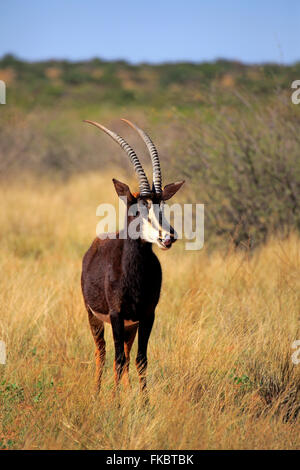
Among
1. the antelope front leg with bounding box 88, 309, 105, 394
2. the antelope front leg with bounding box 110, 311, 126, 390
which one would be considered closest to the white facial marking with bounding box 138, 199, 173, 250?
the antelope front leg with bounding box 110, 311, 126, 390

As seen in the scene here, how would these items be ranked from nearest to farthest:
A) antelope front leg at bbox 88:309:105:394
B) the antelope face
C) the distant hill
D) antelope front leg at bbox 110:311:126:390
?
1. the antelope face
2. antelope front leg at bbox 110:311:126:390
3. antelope front leg at bbox 88:309:105:394
4. the distant hill

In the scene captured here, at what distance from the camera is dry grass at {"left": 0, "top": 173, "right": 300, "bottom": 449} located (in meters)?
3.11

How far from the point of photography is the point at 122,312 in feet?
11.0

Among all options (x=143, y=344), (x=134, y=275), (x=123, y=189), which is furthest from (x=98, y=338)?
(x=123, y=189)

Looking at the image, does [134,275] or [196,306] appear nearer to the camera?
[134,275]

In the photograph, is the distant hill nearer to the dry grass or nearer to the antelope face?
the dry grass

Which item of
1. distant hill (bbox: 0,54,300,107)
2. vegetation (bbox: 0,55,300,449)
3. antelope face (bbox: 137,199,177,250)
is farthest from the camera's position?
distant hill (bbox: 0,54,300,107)

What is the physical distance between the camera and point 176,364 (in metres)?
3.83

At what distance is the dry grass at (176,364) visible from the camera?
3.11 meters

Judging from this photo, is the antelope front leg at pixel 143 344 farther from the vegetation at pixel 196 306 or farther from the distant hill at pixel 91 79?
the distant hill at pixel 91 79

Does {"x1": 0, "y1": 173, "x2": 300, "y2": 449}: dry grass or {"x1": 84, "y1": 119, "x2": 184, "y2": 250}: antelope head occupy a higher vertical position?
{"x1": 84, "y1": 119, "x2": 184, "y2": 250}: antelope head

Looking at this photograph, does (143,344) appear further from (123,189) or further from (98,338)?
(123,189)

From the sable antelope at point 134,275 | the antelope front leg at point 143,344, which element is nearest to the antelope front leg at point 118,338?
the sable antelope at point 134,275
